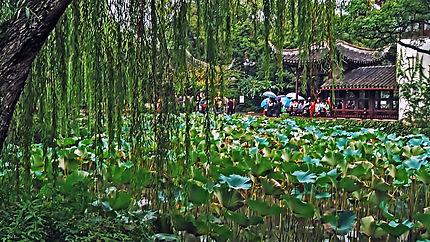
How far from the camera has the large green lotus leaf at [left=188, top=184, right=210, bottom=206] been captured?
1868 mm

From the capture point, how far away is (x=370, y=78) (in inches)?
567

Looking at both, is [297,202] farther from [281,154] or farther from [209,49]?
[281,154]

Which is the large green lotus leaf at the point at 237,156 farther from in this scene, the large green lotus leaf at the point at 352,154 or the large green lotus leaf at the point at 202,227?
the large green lotus leaf at the point at 202,227

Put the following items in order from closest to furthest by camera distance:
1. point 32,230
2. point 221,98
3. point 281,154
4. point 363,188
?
1. point 32,230
2. point 221,98
3. point 363,188
4. point 281,154

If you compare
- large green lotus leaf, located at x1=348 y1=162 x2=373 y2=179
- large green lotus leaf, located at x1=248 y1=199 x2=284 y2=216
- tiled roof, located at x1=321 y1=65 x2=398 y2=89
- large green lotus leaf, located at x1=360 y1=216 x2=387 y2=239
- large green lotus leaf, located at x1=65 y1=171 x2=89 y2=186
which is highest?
tiled roof, located at x1=321 y1=65 x2=398 y2=89

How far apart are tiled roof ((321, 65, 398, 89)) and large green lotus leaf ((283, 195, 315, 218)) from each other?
12.3m

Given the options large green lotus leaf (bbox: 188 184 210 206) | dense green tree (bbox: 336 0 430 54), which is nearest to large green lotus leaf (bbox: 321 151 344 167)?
large green lotus leaf (bbox: 188 184 210 206)

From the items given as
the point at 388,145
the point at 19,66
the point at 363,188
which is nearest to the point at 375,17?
the point at 388,145

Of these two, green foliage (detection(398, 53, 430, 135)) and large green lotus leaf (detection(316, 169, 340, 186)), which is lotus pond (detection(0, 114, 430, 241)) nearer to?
large green lotus leaf (detection(316, 169, 340, 186))

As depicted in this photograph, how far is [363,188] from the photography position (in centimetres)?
234

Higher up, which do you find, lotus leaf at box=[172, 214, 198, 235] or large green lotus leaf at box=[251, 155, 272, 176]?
large green lotus leaf at box=[251, 155, 272, 176]

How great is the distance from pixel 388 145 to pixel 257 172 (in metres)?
1.23

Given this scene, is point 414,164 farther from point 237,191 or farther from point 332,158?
point 237,191

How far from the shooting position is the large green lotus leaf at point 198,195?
73.5 inches
